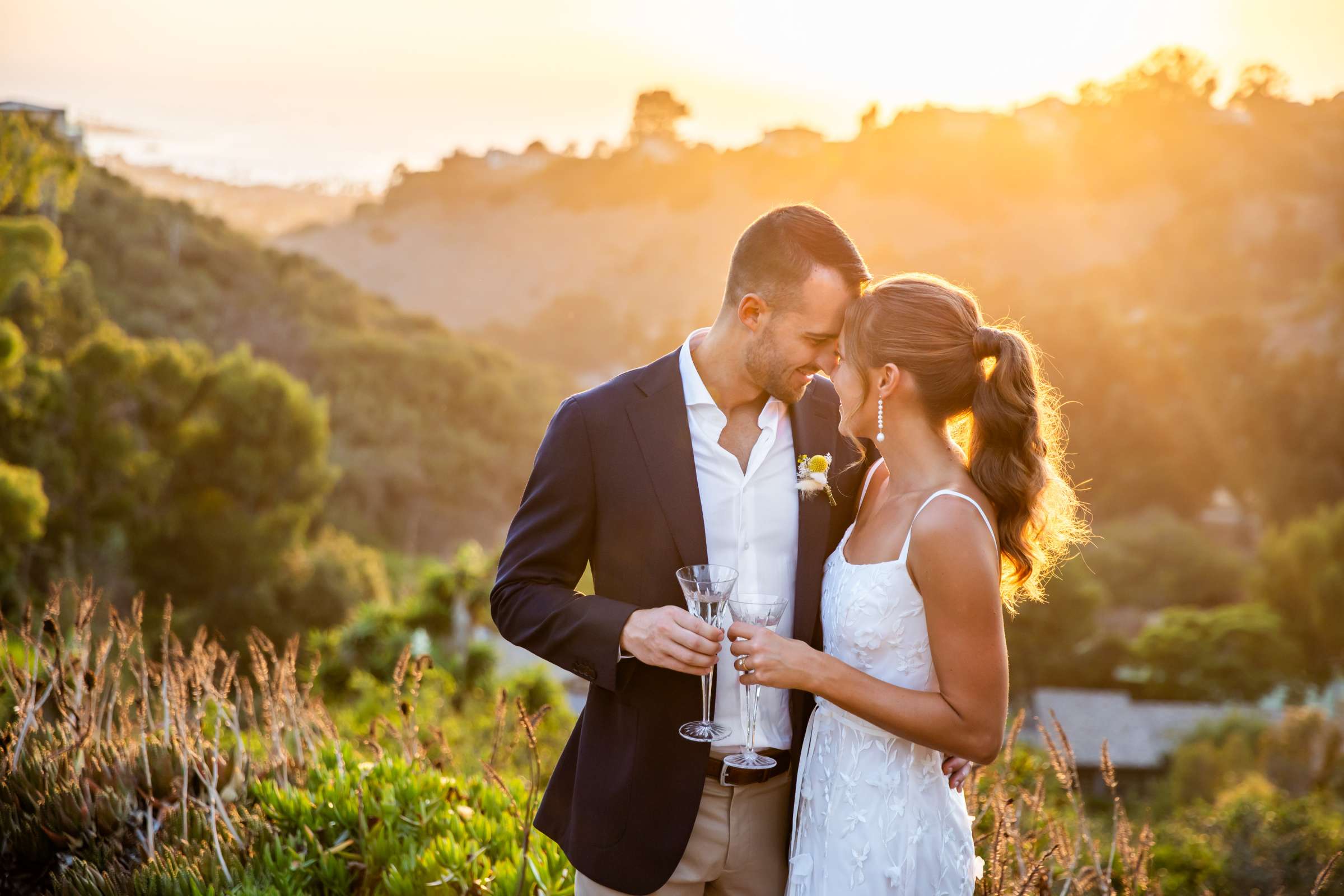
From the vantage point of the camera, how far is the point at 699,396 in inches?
111

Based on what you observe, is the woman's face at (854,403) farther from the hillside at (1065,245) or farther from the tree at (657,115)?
the tree at (657,115)

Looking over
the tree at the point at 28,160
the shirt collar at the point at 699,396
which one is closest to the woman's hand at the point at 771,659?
the shirt collar at the point at 699,396

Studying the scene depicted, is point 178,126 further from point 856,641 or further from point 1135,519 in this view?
point 856,641

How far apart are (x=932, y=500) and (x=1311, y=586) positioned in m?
34.4

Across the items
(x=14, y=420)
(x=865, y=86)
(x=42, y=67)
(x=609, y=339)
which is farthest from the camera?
(x=609, y=339)

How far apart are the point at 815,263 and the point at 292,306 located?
4355cm

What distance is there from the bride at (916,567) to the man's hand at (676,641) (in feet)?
0.34

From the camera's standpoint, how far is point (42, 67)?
2344 centimetres

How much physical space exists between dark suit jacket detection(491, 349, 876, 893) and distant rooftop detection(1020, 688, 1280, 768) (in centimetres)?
2248

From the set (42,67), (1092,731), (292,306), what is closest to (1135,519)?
(1092,731)

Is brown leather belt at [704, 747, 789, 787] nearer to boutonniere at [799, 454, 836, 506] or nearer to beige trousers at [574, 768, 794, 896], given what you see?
beige trousers at [574, 768, 794, 896]

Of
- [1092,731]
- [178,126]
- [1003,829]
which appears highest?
[178,126]

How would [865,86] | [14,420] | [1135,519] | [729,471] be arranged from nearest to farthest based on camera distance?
[729,471] → [14,420] → [1135,519] → [865,86]

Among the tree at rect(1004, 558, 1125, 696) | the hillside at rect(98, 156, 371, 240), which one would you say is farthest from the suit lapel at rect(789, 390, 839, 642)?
the hillside at rect(98, 156, 371, 240)
